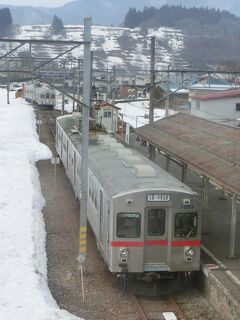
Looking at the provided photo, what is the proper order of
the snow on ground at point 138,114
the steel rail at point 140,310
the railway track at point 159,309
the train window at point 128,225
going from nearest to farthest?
the steel rail at point 140,310 → the railway track at point 159,309 → the train window at point 128,225 → the snow on ground at point 138,114

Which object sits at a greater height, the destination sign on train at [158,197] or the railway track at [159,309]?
the destination sign on train at [158,197]

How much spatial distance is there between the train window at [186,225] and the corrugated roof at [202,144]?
1000mm

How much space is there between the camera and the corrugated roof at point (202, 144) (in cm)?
1220

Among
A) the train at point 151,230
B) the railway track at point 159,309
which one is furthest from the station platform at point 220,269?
the railway track at point 159,309

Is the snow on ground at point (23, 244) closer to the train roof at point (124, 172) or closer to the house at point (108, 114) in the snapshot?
the train roof at point (124, 172)

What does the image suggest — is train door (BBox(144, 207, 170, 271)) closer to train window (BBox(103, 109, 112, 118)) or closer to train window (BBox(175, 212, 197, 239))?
train window (BBox(175, 212, 197, 239))

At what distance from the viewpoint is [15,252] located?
43.3ft

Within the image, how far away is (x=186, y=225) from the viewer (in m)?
11.1

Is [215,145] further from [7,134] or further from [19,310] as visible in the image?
[7,134]

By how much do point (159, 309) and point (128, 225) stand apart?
178cm

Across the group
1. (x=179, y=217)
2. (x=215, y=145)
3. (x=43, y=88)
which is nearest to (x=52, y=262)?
(x=179, y=217)

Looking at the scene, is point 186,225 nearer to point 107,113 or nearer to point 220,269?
point 220,269

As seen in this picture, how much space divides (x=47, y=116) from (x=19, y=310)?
43.3 m

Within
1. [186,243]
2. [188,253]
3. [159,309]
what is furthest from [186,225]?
[159,309]
